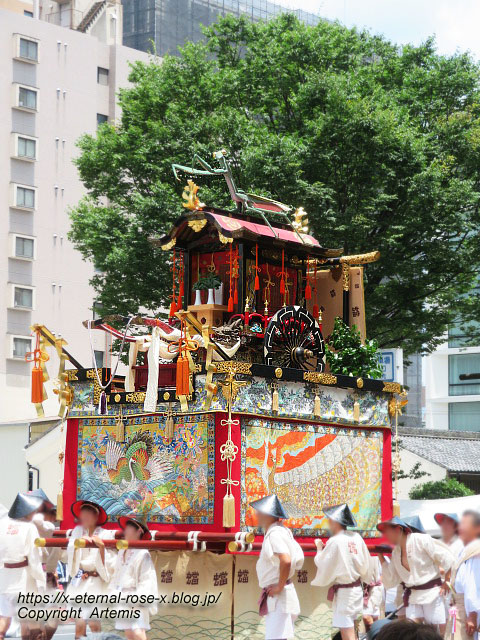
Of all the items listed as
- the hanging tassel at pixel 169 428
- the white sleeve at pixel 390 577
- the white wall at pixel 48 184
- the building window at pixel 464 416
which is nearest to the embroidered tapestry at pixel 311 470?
the hanging tassel at pixel 169 428

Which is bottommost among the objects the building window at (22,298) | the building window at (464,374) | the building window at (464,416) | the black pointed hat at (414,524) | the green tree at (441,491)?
the green tree at (441,491)

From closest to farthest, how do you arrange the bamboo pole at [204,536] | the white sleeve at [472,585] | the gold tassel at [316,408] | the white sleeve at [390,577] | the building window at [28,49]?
the white sleeve at [472,585] < the white sleeve at [390,577] < the bamboo pole at [204,536] < the gold tassel at [316,408] < the building window at [28,49]

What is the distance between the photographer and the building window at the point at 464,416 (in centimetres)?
4959

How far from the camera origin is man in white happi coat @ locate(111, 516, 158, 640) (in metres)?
9.07

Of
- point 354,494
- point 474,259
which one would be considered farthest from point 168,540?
point 474,259

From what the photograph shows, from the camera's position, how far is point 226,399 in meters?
11.4

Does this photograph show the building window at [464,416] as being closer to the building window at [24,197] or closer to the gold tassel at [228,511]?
the building window at [24,197]

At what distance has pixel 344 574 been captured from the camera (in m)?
10.0

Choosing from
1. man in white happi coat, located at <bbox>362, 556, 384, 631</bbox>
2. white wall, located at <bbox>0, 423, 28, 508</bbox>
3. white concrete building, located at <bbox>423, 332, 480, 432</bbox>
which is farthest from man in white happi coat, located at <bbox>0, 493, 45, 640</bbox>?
white concrete building, located at <bbox>423, 332, 480, 432</bbox>

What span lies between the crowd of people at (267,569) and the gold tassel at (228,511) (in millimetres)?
1146

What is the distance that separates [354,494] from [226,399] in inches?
106

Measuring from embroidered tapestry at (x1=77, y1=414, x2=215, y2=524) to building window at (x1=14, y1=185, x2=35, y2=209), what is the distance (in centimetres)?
2743

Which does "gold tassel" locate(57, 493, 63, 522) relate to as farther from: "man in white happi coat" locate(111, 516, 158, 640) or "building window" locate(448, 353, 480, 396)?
"building window" locate(448, 353, 480, 396)

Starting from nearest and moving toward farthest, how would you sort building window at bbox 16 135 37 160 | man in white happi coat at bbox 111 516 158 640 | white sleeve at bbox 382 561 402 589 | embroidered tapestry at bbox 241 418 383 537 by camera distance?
man in white happi coat at bbox 111 516 158 640 < white sleeve at bbox 382 561 402 589 < embroidered tapestry at bbox 241 418 383 537 < building window at bbox 16 135 37 160
